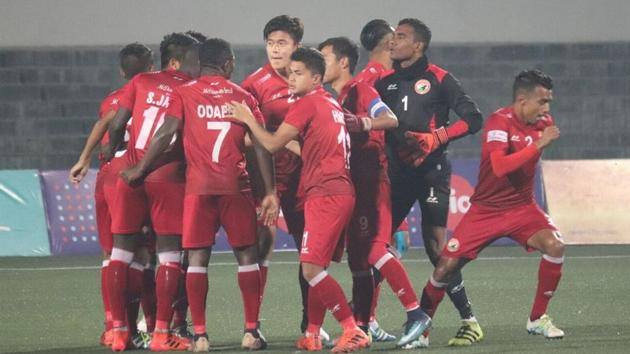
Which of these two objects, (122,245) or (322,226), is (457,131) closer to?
(322,226)

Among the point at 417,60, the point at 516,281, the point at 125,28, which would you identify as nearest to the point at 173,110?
the point at 417,60

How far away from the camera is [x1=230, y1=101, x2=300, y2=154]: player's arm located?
27.8 feet

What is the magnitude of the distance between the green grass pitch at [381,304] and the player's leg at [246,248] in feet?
0.50

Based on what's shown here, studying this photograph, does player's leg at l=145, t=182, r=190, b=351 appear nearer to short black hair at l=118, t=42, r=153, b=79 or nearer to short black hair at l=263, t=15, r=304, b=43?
short black hair at l=118, t=42, r=153, b=79

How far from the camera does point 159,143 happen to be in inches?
341

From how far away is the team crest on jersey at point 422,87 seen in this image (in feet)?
31.9

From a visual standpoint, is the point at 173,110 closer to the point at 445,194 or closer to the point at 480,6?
the point at 445,194

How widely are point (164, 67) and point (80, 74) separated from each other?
10.2m

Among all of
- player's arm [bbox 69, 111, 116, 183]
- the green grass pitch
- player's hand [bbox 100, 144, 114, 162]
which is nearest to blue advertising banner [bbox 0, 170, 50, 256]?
the green grass pitch

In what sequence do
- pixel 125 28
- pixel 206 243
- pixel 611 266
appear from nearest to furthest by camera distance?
pixel 206 243 → pixel 611 266 → pixel 125 28

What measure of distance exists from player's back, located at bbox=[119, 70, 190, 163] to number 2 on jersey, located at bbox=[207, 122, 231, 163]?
35cm

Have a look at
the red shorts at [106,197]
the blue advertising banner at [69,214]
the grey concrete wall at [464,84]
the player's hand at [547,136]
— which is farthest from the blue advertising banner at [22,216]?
the player's hand at [547,136]

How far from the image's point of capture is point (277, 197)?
8773 millimetres

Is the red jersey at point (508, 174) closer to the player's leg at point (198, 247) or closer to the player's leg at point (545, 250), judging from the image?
the player's leg at point (545, 250)
